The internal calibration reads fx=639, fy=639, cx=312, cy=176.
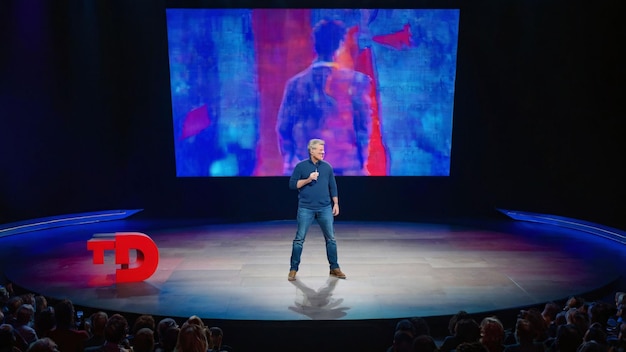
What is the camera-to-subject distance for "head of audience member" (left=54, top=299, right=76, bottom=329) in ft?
13.1

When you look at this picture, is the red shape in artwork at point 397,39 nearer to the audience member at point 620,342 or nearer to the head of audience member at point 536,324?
the head of audience member at point 536,324

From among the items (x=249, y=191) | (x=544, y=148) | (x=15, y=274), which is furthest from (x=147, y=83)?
(x=544, y=148)

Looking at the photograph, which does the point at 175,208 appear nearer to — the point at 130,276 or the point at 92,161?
the point at 92,161

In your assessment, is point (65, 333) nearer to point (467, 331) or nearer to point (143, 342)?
point (143, 342)

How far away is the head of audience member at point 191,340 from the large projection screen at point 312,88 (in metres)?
7.17

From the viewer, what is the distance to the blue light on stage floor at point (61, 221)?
9797 mm

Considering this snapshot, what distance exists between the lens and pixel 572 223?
32.7ft

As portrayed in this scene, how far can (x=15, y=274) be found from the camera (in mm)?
7070

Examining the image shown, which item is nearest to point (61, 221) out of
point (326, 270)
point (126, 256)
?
point (126, 256)

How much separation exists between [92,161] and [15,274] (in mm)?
3967

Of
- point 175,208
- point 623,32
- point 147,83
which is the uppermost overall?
point 623,32

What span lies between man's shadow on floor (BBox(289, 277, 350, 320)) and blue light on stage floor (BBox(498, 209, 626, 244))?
4.68 m

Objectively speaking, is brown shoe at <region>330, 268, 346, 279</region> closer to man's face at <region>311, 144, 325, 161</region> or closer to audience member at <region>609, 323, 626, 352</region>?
man's face at <region>311, 144, 325, 161</region>

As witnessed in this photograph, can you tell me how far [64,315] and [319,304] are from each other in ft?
7.85
